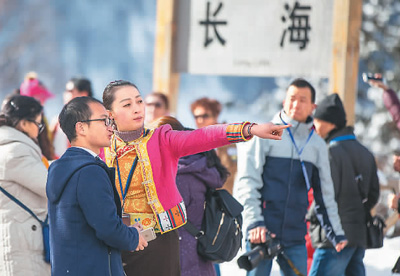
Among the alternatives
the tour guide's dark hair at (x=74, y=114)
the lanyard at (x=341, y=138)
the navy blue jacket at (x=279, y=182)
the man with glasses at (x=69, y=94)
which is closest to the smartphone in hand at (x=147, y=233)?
the tour guide's dark hair at (x=74, y=114)

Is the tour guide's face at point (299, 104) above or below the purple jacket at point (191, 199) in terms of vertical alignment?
above

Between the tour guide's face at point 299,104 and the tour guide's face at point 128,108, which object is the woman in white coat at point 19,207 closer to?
the tour guide's face at point 128,108

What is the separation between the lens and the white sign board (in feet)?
22.6

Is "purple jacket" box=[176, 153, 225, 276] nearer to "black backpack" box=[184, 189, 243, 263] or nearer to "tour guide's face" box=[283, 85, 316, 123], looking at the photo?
"black backpack" box=[184, 189, 243, 263]

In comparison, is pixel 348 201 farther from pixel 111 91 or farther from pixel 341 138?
pixel 111 91

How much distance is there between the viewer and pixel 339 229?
5055 millimetres

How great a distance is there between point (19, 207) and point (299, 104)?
2.21 metres

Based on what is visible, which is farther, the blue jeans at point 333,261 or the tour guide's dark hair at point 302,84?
the blue jeans at point 333,261

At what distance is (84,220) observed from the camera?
9.76 ft

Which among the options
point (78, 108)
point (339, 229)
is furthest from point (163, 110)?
point (78, 108)

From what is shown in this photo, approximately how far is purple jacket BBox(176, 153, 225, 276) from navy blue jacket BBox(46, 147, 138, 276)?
1.32 metres

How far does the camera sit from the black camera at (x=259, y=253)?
4520 mm

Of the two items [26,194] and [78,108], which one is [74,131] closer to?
[78,108]

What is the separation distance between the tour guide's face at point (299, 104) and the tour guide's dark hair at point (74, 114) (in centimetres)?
224
